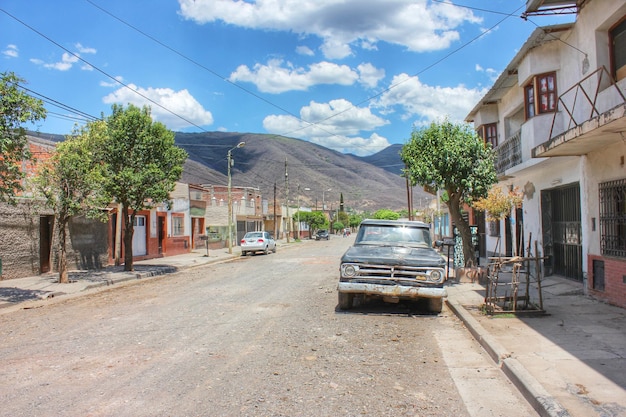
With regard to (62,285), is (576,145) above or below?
above

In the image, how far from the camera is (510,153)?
1698 cm

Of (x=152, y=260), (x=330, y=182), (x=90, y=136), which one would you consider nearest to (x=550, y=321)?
(x=90, y=136)

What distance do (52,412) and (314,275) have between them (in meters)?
13.6

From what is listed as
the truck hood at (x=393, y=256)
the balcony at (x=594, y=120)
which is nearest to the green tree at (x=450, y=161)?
the balcony at (x=594, y=120)

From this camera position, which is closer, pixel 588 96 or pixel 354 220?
pixel 588 96

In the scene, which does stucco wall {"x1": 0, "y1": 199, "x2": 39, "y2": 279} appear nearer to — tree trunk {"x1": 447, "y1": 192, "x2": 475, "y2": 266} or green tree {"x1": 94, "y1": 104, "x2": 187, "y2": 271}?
green tree {"x1": 94, "y1": 104, "x2": 187, "y2": 271}

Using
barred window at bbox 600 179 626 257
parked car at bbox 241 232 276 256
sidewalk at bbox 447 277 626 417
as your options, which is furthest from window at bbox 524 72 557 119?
parked car at bbox 241 232 276 256

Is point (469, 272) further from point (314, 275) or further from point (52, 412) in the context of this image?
point (52, 412)

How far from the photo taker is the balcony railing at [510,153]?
1583 cm

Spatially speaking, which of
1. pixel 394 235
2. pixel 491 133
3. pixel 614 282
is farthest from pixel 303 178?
pixel 614 282

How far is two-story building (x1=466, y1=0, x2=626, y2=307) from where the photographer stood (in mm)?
9594

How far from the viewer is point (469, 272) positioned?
49.8ft

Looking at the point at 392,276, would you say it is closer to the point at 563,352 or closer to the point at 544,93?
the point at 563,352

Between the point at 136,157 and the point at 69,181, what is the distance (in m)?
3.78
